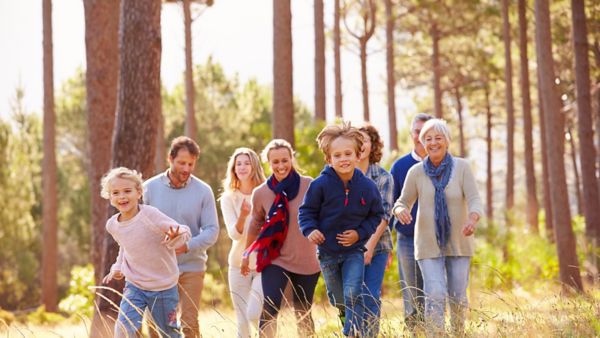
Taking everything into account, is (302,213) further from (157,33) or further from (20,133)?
(20,133)

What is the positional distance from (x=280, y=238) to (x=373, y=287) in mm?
842

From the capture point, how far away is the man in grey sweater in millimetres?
6883

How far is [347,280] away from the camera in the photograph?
19.2ft

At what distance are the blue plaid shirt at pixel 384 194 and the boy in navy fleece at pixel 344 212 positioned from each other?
2.03 ft

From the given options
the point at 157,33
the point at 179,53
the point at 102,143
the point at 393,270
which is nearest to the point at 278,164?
the point at 157,33

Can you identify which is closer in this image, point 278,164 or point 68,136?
point 278,164

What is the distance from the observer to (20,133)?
32000 mm

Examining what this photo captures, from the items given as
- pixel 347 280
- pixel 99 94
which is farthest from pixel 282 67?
pixel 347 280

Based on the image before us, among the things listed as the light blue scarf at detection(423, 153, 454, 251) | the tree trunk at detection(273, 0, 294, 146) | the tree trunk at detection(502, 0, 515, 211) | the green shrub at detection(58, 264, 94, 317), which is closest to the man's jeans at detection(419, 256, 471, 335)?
the light blue scarf at detection(423, 153, 454, 251)

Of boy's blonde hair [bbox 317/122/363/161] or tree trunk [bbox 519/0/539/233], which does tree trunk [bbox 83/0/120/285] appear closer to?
boy's blonde hair [bbox 317/122/363/161]

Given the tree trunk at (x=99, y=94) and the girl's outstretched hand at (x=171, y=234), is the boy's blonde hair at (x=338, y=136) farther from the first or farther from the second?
the tree trunk at (x=99, y=94)

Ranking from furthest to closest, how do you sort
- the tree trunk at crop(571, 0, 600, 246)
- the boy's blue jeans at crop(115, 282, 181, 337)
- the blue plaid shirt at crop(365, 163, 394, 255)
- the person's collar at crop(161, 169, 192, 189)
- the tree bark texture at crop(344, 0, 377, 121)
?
the tree bark texture at crop(344, 0, 377, 121), the tree trunk at crop(571, 0, 600, 246), the person's collar at crop(161, 169, 192, 189), the blue plaid shirt at crop(365, 163, 394, 255), the boy's blue jeans at crop(115, 282, 181, 337)

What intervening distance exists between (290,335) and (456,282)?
160 cm

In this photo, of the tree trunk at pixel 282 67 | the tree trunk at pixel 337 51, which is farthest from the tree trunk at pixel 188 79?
the tree trunk at pixel 282 67
